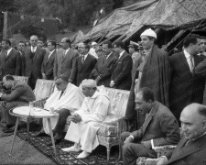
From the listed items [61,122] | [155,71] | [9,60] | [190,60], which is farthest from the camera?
[9,60]

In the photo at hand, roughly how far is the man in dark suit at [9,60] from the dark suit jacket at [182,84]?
19.0ft

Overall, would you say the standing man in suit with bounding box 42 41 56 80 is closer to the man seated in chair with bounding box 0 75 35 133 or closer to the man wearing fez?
the man seated in chair with bounding box 0 75 35 133

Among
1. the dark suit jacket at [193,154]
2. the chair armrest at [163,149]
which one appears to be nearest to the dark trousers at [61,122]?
the chair armrest at [163,149]

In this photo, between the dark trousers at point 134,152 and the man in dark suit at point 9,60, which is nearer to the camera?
the dark trousers at point 134,152

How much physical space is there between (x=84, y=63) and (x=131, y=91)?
9.46 ft

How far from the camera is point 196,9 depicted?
10453 mm

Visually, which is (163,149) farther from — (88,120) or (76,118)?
(76,118)

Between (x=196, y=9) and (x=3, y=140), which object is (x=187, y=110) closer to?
(x=3, y=140)

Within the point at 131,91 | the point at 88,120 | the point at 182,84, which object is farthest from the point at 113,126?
the point at 182,84

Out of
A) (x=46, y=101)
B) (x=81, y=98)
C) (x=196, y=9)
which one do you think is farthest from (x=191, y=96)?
(x=196, y=9)

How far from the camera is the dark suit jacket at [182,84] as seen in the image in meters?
4.94

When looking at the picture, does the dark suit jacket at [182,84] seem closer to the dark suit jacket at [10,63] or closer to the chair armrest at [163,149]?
the chair armrest at [163,149]

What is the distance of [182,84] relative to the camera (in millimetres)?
4980

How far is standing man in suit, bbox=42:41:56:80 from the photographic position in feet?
29.9
